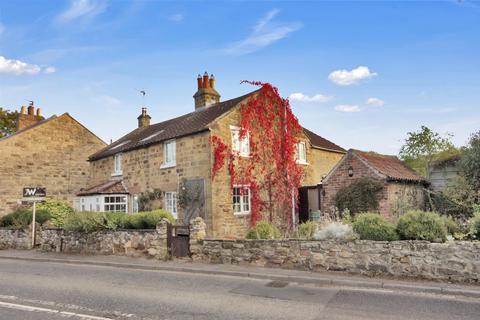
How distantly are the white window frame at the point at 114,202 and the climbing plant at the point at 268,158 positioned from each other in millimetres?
7335

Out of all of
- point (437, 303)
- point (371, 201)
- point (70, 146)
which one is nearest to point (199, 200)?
point (371, 201)

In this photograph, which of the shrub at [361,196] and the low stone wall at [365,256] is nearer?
the low stone wall at [365,256]

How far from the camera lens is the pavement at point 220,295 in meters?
7.18

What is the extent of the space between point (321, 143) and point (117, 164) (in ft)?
47.1

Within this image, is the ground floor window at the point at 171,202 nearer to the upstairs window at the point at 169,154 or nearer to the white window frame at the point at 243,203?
the upstairs window at the point at 169,154

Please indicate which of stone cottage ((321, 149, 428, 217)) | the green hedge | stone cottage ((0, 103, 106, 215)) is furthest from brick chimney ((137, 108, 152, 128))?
stone cottage ((321, 149, 428, 217))

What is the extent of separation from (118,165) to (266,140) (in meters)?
9.89

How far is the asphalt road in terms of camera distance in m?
7.12

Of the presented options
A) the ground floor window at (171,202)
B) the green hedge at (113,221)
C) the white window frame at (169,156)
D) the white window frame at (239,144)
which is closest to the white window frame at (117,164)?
the white window frame at (169,156)

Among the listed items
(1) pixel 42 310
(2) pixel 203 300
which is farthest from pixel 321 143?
Answer: (1) pixel 42 310

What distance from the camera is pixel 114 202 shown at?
861 inches

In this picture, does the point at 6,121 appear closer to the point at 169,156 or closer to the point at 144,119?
the point at 144,119

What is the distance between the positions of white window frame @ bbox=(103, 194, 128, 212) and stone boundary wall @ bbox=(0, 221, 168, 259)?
385cm

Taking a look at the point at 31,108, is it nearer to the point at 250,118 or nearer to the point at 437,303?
the point at 250,118
